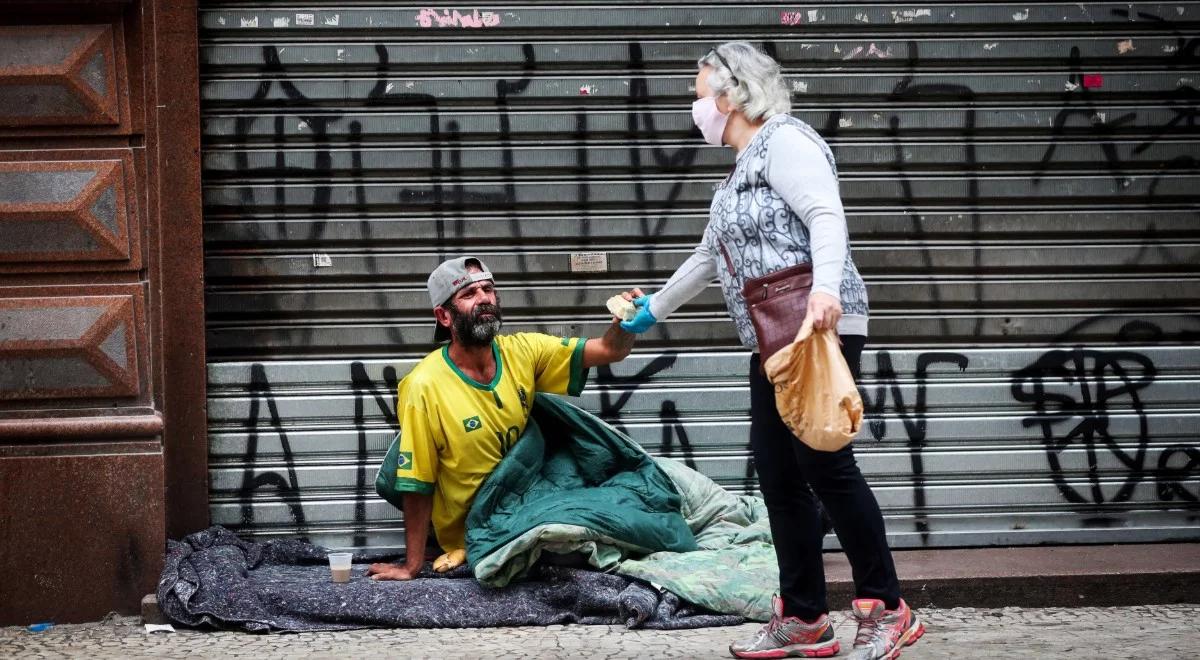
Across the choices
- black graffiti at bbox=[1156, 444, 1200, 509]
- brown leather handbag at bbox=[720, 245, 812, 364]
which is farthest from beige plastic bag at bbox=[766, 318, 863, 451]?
black graffiti at bbox=[1156, 444, 1200, 509]

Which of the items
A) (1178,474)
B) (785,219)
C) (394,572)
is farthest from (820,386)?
(1178,474)

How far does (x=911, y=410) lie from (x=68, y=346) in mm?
3425

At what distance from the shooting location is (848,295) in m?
3.74

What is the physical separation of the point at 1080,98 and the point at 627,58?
198 cm

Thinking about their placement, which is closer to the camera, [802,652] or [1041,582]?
[802,652]

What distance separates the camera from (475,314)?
4.91 meters

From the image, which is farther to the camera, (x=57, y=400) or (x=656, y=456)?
(x=656, y=456)

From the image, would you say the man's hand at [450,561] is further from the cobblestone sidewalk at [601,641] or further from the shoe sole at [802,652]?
the shoe sole at [802,652]

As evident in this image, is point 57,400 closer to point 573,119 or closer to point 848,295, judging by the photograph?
point 573,119

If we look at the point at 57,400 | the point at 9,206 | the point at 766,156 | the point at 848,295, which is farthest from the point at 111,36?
the point at 848,295

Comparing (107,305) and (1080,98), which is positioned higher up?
(1080,98)

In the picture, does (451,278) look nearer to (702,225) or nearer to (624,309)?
(624,309)

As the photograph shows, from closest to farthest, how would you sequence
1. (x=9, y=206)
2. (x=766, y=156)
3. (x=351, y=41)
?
(x=766, y=156) < (x=9, y=206) < (x=351, y=41)

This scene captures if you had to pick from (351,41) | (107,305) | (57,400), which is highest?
(351,41)
